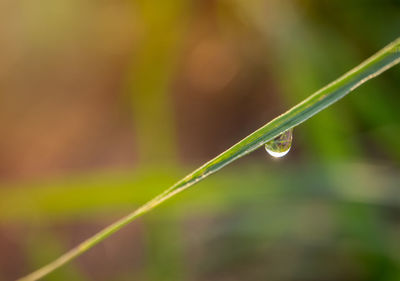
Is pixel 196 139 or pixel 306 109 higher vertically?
pixel 196 139

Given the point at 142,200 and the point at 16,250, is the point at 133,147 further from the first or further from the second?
the point at 142,200

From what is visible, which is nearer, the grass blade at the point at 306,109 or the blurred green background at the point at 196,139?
the grass blade at the point at 306,109

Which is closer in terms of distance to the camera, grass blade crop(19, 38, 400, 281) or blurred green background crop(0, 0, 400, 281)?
grass blade crop(19, 38, 400, 281)

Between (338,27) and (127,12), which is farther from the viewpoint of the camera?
(127,12)

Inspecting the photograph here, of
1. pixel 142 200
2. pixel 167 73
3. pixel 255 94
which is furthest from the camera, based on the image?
pixel 255 94

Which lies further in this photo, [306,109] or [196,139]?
[196,139]

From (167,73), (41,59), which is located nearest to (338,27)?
(167,73)

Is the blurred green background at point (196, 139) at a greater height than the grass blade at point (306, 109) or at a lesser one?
greater

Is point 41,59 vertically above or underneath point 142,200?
above
